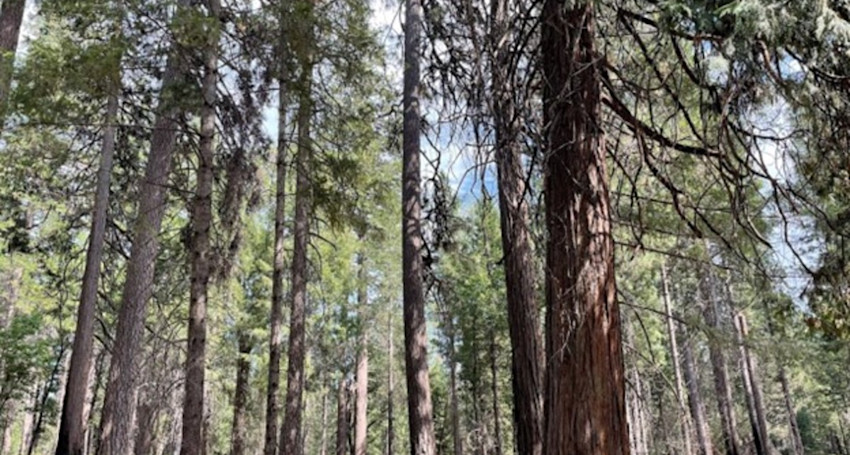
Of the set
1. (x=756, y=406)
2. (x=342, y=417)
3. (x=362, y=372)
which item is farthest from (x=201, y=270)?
(x=756, y=406)

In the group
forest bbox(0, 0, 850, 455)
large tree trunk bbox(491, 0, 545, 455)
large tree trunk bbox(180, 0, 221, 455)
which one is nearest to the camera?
forest bbox(0, 0, 850, 455)

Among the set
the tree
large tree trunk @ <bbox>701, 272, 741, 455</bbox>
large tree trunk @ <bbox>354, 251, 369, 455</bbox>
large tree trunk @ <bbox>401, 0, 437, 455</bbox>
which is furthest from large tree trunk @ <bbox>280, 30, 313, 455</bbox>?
large tree trunk @ <bbox>701, 272, 741, 455</bbox>

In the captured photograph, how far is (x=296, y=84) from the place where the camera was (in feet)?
20.9

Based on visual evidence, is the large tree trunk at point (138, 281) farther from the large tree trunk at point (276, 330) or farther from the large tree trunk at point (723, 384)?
the large tree trunk at point (723, 384)

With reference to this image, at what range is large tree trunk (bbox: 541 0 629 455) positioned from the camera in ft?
8.84

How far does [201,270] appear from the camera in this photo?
18.0 feet

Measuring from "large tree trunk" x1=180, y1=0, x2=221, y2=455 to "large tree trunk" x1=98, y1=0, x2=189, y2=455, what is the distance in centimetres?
66

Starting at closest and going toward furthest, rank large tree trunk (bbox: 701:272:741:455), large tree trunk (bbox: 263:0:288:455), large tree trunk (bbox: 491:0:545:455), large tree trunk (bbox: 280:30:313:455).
Result: large tree trunk (bbox: 491:0:545:455) → large tree trunk (bbox: 280:30:313:455) → large tree trunk (bbox: 263:0:288:455) → large tree trunk (bbox: 701:272:741:455)

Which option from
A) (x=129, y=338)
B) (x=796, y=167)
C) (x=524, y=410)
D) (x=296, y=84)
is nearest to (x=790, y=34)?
(x=796, y=167)

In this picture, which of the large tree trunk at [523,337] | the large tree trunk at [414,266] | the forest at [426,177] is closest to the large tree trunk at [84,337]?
the forest at [426,177]

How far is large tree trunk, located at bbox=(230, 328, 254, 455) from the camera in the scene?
44.1 ft

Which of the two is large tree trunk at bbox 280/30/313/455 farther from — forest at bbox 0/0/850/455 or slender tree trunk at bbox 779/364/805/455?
slender tree trunk at bbox 779/364/805/455

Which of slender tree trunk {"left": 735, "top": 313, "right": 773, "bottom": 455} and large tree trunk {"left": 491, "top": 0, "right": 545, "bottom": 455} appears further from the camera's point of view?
slender tree trunk {"left": 735, "top": 313, "right": 773, "bottom": 455}

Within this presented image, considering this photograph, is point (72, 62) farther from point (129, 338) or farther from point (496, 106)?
point (496, 106)
